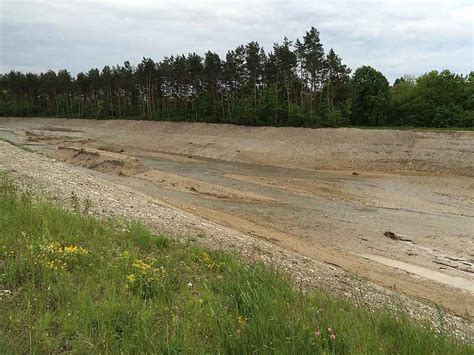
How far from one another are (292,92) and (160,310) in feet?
220

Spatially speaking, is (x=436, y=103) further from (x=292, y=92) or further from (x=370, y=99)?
(x=292, y=92)

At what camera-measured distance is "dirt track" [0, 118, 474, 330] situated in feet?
46.2

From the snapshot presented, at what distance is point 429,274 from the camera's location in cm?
1300

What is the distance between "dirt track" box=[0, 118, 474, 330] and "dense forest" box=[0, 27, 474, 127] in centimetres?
852

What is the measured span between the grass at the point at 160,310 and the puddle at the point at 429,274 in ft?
24.2

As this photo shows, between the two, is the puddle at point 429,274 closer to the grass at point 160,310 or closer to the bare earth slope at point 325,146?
the grass at point 160,310

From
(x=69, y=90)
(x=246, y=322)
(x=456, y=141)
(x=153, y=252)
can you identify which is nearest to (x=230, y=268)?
(x=153, y=252)

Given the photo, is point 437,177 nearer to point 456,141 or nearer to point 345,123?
point 456,141

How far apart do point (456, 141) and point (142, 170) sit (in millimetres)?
28282

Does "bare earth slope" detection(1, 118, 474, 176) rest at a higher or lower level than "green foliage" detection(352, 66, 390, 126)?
lower

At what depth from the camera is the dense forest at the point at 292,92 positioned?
58.2m

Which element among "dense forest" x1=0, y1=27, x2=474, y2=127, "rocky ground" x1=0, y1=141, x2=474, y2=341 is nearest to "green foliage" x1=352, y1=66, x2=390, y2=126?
"dense forest" x1=0, y1=27, x2=474, y2=127

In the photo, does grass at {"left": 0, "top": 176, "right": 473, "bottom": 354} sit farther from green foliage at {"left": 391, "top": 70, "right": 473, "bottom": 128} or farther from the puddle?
green foliage at {"left": 391, "top": 70, "right": 473, "bottom": 128}

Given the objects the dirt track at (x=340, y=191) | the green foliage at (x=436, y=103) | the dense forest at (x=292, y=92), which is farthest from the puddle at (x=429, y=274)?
the green foliage at (x=436, y=103)
